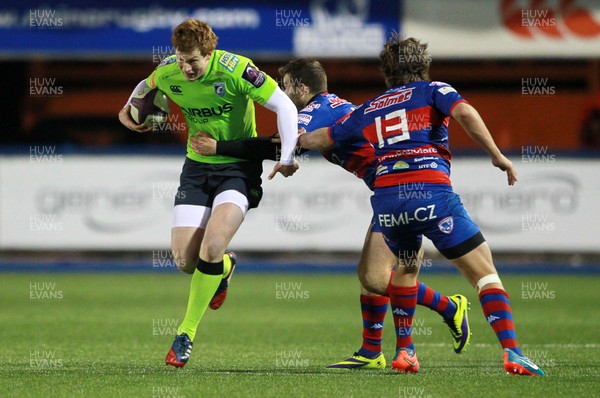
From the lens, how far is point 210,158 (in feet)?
27.9

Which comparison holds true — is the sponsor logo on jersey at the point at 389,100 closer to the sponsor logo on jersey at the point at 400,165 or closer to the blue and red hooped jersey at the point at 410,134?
the blue and red hooped jersey at the point at 410,134

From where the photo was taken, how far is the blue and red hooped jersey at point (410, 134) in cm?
745

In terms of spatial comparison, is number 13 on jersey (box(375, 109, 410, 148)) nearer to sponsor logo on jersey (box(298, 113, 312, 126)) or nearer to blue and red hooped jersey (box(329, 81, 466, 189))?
blue and red hooped jersey (box(329, 81, 466, 189))

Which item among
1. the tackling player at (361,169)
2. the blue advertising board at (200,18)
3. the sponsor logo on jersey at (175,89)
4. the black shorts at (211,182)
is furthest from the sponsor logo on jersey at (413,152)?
the blue advertising board at (200,18)

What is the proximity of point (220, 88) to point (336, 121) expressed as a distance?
0.89 metres

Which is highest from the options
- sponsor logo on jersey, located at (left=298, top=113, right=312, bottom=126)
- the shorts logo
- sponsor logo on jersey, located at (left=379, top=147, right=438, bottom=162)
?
sponsor logo on jersey, located at (left=298, top=113, right=312, bottom=126)

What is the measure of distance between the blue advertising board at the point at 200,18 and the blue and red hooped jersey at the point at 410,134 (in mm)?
11019

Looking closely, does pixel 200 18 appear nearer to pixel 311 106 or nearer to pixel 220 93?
pixel 311 106

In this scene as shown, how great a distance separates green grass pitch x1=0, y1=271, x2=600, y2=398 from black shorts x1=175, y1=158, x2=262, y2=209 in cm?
121

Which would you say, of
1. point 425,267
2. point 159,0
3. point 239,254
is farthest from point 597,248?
point 159,0

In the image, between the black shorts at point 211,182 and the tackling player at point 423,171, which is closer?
the tackling player at point 423,171

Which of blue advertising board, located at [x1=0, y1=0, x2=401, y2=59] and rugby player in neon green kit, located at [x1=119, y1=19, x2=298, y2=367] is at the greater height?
blue advertising board, located at [x1=0, y1=0, x2=401, y2=59]

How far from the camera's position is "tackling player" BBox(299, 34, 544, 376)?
7285mm

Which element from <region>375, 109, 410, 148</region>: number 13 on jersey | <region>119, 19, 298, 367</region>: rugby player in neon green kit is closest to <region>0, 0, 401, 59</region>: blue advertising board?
<region>119, 19, 298, 367</region>: rugby player in neon green kit
